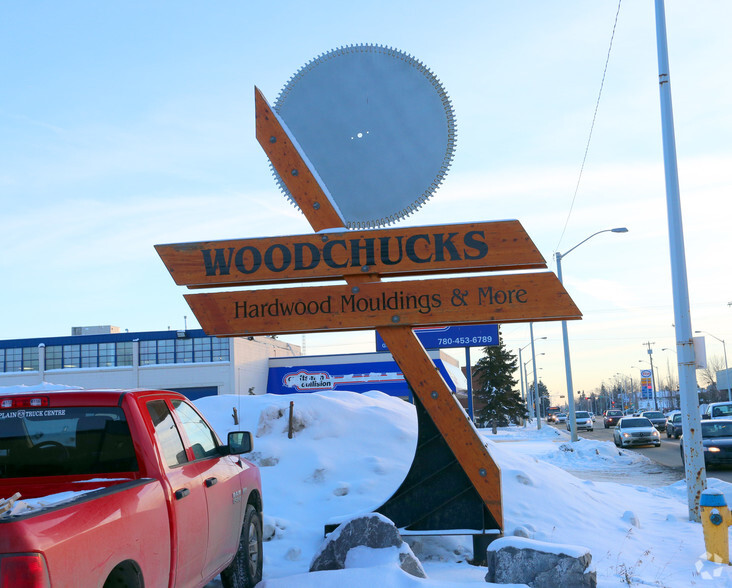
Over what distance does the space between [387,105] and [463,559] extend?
522 centimetres

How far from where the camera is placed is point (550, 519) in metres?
8.80

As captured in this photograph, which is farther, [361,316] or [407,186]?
[407,186]

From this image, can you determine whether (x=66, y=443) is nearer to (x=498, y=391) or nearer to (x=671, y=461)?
(x=671, y=461)

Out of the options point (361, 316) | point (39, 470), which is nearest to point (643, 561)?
point (361, 316)

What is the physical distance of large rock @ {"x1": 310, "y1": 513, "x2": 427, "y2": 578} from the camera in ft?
21.1

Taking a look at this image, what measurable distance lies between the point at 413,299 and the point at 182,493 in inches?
157

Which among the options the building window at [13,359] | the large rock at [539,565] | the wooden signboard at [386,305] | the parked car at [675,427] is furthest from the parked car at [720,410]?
the building window at [13,359]

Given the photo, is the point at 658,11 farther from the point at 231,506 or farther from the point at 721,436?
the point at 721,436

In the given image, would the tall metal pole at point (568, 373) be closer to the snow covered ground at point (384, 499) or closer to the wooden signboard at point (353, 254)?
the snow covered ground at point (384, 499)

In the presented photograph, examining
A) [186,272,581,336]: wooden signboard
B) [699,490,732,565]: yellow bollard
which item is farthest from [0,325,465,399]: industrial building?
[699,490,732,565]: yellow bollard

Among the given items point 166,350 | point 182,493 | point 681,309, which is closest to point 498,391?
point 166,350

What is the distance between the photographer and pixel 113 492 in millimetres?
3521

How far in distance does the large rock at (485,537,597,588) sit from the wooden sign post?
1.35m

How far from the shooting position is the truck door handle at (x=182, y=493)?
13.7 ft
